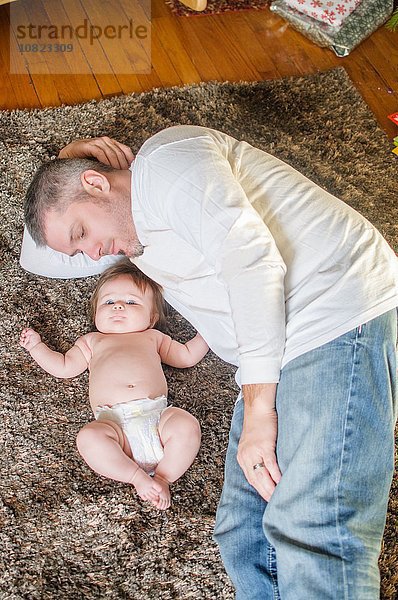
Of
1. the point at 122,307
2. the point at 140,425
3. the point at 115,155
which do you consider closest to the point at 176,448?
the point at 140,425

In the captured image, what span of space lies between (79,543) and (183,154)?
29.2 inches

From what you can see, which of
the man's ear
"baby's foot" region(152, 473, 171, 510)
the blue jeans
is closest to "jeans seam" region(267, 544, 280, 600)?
the blue jeans

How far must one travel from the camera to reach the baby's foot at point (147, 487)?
143 centimetres

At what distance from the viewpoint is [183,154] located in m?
1.33

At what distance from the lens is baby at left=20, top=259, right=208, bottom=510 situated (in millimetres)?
1447

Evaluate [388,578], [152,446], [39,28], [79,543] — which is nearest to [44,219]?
[152,446]

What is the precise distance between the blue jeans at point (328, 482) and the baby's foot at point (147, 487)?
0.56 ft

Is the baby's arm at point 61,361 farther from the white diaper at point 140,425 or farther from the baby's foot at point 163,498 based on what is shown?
the baby's foot at point 163,498

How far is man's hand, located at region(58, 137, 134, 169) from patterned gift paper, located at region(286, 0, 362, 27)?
1.18 meters

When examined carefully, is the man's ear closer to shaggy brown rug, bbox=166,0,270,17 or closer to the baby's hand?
the baby's hand

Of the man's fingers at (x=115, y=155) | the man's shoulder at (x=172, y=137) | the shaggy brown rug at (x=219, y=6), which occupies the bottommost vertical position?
the shaggy brown rug at (x=219, y=6)

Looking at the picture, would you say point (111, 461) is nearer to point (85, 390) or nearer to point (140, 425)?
point (140, 425)

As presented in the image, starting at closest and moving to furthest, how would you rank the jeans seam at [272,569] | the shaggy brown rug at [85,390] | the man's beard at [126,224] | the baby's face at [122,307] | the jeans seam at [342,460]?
the jeans seam at [342,460] → the jeans seam at [272,569] → the shaggy brown rug at [85,390] → the man's beard at [126,224] → the baby's face at [122,307]

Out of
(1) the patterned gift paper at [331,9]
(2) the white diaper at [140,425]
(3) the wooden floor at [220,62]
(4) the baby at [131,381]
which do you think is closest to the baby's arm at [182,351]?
(4) the baby at [131,381]
